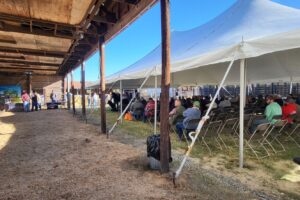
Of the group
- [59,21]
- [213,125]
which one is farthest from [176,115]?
[59,21]

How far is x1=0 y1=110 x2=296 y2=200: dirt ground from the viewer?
10.5 ft

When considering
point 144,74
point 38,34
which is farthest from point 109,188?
point 38,34

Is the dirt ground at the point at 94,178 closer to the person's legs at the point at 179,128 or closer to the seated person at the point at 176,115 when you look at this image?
the person's legs at the point at 179,128

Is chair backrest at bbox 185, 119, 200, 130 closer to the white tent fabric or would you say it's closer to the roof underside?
the white tent fabric

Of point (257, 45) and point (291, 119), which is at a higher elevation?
point (257, 45)

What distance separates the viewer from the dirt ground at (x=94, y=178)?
3191mm

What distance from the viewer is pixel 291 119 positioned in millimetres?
5875

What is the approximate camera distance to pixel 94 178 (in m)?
3.77

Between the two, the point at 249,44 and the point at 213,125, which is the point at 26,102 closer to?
the point at 213,125

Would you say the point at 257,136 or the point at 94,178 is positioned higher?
the point at 257,136

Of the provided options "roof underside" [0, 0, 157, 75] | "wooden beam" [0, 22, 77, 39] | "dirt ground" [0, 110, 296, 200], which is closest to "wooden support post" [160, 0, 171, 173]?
"dirt ground" [0, 110, 296, 200]

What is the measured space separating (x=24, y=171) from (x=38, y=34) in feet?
13.8

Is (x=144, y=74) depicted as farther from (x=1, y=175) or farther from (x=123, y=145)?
(x=1, y=175)

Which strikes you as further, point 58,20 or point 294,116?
point 294,116
